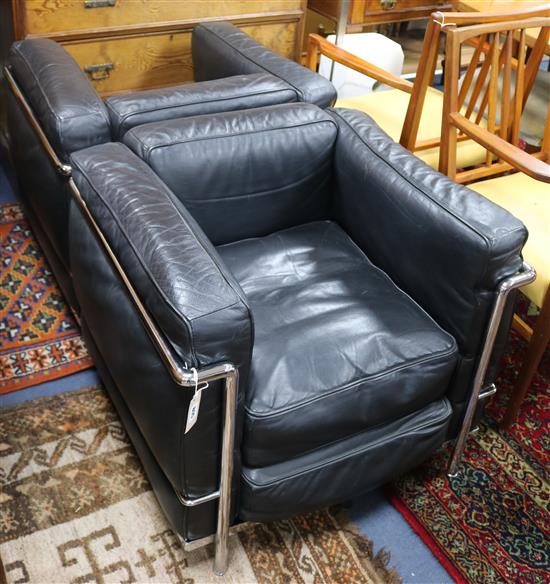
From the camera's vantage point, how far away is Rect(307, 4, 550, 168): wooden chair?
2.04 meters

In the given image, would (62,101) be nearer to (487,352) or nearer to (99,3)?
(99,3)

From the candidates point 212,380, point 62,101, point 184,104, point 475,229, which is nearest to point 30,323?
point 62,101

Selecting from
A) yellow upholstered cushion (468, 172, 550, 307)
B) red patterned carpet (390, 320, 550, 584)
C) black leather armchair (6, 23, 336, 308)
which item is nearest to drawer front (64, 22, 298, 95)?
black leather armchair (6, 23, 336, 308)

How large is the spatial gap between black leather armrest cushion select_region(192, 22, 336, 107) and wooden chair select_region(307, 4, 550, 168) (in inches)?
10.5

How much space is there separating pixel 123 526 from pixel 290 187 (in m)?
0.86

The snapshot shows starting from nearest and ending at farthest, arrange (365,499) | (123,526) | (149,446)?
1. (149,446)
2. (123,526)
3. (365,499)

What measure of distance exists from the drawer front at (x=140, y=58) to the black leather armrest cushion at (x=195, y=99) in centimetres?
81

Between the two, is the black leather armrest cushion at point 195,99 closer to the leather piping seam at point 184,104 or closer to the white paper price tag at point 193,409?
the leather piping seam at point 184,104

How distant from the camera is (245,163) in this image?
1.72 meters

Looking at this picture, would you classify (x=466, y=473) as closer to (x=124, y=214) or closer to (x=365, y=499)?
(x=365, y=499)

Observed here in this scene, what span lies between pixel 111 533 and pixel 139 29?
171 cm

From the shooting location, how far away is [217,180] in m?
1.71

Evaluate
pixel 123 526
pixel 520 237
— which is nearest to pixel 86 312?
pixel 123 526

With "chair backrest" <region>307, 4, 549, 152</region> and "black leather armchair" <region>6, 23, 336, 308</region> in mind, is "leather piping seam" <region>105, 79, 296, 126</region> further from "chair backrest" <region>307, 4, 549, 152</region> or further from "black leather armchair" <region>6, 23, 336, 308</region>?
"chair backrest" <region>307, 4, 549, 152</region>
